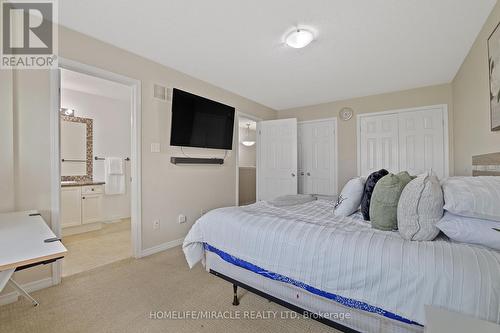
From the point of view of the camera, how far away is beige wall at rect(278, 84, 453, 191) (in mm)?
3648

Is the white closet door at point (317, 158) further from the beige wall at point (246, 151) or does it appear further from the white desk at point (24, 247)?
the white desk at point (24, 247)

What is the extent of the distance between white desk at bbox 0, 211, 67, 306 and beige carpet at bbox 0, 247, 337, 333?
75 cm

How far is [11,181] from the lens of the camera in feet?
6.04

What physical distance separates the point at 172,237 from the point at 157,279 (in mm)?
938

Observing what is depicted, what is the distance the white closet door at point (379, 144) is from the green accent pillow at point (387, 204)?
2816 mm

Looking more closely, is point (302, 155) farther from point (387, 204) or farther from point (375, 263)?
point (375, 263)

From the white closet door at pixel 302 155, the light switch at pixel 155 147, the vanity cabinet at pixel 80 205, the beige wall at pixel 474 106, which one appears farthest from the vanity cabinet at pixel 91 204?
the beige wall at pixel 474 106

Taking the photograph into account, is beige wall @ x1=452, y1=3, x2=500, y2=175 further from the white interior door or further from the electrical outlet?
the electrical outlet

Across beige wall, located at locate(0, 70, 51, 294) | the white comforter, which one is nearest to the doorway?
beige wall, located at locate(0, 70, 51, 294)

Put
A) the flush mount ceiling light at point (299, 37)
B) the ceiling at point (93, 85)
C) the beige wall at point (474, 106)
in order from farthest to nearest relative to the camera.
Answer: the ceiling at point (93, 85) < the flush mount ceiling light at point (299, 37) < the beige wall at point (474, 106)

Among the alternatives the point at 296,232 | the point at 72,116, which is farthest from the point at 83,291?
the point at 72,116

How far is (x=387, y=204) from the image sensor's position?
1494 mm

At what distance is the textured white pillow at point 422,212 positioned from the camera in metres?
1.27

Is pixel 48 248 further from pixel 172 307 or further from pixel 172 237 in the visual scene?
pixel 172 237
